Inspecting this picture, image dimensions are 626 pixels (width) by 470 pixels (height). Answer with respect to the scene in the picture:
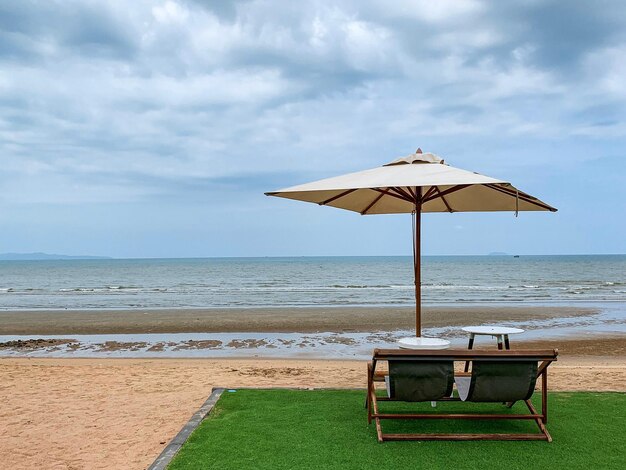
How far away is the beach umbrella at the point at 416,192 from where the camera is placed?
487 centimetres

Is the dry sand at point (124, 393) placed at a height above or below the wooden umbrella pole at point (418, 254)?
below

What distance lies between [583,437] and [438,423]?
1252 millimetres

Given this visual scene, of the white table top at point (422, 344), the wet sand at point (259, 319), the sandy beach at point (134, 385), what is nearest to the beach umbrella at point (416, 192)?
the white table top at point (422, 344)

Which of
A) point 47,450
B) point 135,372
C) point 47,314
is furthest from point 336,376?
point 47,314

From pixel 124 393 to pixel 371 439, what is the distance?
4052 millimetres

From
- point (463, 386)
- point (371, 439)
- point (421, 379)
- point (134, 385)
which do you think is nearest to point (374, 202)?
point (463, 386)

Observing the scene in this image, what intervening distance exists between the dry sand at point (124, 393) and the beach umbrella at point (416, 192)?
105 inches

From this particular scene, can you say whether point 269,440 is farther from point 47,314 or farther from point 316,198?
point 47,314

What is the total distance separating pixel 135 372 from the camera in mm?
9195

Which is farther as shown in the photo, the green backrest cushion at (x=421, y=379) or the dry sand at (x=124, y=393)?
the dry sand at (x=124, y=393)

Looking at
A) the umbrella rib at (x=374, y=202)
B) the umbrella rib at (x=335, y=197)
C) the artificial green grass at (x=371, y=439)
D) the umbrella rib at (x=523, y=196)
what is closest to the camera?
the artificial green grass at (x=371, y=439)

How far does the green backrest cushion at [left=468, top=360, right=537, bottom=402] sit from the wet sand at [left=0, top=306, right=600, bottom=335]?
11.2 metres

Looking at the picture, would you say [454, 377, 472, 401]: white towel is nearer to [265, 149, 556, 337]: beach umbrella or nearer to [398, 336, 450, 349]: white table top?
[398, 336, 450, 349]: white table top

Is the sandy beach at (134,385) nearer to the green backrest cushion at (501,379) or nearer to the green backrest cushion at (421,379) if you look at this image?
the green backrest cushion at (421,379)
